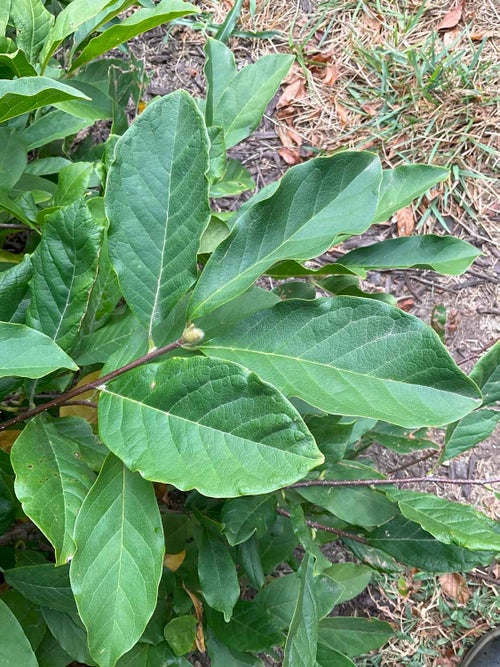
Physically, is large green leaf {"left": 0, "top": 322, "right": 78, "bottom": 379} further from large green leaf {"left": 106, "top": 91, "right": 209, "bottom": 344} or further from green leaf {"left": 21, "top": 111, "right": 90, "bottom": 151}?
green leaf {"left": 21, "top": 111, "right": 90, "bottom": 151}

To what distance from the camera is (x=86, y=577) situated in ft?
2.40

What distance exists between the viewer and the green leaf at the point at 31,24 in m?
1.09


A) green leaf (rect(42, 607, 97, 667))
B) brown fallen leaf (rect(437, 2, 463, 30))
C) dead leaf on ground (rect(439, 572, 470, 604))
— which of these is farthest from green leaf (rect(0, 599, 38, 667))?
brown fallen leaf (rect(437, 2, 463, 30))

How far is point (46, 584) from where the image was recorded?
1.08 meters

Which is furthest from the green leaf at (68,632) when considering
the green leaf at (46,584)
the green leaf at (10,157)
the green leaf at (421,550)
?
the green leaf at (10,157)

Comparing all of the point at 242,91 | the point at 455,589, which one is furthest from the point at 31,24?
the point at 455,589

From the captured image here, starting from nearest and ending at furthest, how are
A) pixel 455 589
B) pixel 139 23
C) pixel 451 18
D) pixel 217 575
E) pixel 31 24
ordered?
pixel 139 23
pixel 31 24
pixel 217 575
pixel 455 589
pixel 451 18

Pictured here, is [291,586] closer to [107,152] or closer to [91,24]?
[107,152]

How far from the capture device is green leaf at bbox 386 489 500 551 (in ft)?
2.89

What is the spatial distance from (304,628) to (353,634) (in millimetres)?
665

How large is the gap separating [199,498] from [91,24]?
0.99m

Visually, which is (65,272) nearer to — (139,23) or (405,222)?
(139,23)

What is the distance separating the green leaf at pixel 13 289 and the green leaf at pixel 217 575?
24.1 inches

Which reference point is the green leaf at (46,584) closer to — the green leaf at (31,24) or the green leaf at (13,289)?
the green leaf at (13,289)
